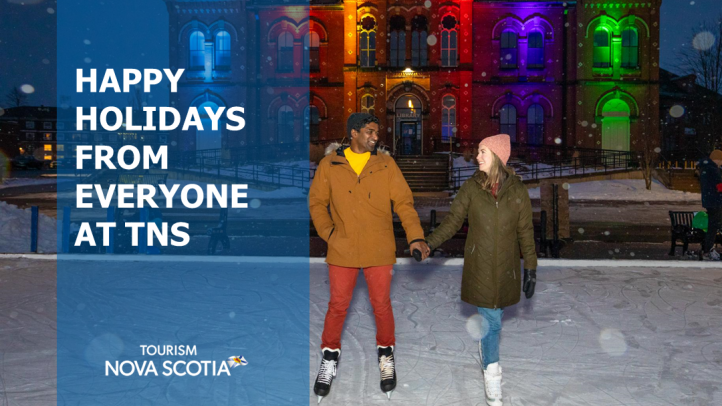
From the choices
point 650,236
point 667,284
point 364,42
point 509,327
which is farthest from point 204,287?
point 364,42

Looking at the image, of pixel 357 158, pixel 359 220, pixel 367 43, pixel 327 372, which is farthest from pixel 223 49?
pixel 327 372

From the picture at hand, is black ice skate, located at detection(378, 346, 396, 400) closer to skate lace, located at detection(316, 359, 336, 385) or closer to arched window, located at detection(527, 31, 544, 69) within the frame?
skate lace, located at detection(316, 359, 336, 385)

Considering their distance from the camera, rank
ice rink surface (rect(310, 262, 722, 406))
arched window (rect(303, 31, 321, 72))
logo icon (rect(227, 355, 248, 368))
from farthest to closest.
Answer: arched window (rect(303, 31, 321, 72))
logo icon (rect(227, 355, 248, 368))
ice rink surface (rect(310, 262, 722, 406))

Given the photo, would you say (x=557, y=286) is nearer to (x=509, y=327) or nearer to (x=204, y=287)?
(x=509, y=327)

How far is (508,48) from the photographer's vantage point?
1500 inches

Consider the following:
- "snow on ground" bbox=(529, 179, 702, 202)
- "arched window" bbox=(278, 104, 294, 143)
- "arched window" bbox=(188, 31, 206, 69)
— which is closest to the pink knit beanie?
"snow on ground" bbox=(529, 179, 702, 202)

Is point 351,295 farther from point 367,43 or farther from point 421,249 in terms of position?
point 367,43

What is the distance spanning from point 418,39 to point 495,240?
3518 centimetres

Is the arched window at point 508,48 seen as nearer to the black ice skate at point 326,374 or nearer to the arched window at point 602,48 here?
the arched window at point 602,48

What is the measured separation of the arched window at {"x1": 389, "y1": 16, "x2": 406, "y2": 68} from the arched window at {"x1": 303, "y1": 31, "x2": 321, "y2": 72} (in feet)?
14.8

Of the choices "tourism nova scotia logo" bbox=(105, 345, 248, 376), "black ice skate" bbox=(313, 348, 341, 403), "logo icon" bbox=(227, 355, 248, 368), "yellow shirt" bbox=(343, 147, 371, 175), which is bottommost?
"tourism nova scotia logo" bbox=(105, 345, 248, 376)

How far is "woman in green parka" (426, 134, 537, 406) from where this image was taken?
462 cm

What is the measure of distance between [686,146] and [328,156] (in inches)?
1931

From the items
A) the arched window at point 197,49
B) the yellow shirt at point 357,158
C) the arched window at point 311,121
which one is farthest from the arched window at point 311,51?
the yellow shirt at point 357,158
